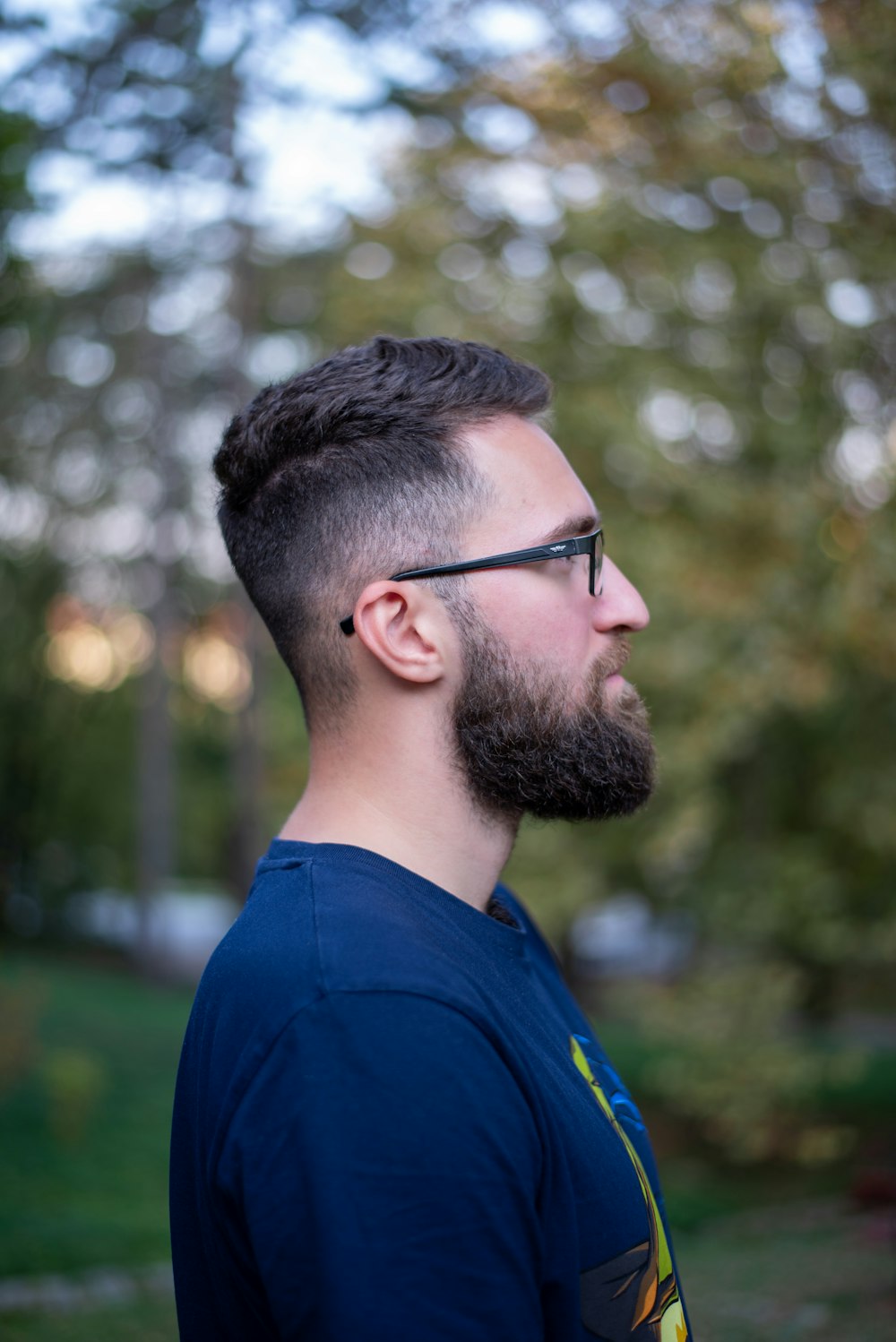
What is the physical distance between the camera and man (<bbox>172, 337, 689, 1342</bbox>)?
3.90 ft

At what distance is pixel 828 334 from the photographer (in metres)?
7.18

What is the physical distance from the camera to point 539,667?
1694 millimetres

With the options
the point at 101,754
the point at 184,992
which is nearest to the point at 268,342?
the point at 101,754

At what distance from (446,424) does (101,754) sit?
22.5 metres

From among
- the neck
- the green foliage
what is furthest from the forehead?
the green foliage

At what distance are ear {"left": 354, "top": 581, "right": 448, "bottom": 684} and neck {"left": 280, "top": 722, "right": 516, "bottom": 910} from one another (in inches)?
Result: 3.4

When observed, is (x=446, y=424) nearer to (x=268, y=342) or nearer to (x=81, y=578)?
(x=81, y=578)

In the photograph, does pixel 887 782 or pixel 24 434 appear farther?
pixel 24 434

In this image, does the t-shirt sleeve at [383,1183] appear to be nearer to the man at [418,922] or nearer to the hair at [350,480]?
the man at [418,922]

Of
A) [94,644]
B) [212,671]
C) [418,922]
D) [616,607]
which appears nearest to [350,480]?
[616,607]

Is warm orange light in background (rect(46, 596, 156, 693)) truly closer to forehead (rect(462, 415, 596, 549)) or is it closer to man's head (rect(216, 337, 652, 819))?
man's head (rect(216, 337, 652, 819))

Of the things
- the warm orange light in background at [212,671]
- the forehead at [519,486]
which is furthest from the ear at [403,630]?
the warm orange light in background at [212,671]

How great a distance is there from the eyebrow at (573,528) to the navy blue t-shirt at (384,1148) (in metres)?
Answer: 0.54

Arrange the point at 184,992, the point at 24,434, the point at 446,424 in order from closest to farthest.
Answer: the point at 446,424 < the point at 24,434 < the point at 184,992
